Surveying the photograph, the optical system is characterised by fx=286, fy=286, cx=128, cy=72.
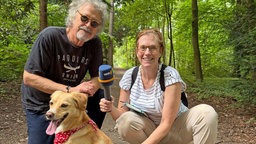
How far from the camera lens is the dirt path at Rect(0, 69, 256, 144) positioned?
208 inches

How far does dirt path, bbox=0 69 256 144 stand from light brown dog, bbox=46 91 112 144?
2431 mm

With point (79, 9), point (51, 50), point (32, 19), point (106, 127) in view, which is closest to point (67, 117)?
point (51, 50)

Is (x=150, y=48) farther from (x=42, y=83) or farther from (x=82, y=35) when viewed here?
(x=42, y=83)

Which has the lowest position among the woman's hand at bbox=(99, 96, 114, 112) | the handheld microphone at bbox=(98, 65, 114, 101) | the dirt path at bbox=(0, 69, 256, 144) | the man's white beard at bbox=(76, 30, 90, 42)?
the dirt path at bbox=(0, 69, 256, 144)

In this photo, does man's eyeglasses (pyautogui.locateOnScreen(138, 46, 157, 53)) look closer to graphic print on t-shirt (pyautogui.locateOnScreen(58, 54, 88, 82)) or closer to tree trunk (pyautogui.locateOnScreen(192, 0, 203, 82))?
graphic print on t-shirt (pyautogui.locateOnScreen(58, 54, 88, 82))

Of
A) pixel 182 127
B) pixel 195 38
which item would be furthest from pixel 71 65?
pixel 195 38

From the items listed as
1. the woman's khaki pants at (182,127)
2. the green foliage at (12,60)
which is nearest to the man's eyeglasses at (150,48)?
the woman's khaki pants at (182,127)

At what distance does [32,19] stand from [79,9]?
34.1ft

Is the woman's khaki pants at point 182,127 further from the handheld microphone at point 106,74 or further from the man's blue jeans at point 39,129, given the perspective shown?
the handheld microphone at point 106,74

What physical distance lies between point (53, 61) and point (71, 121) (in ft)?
2.64

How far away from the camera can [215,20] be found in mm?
13281

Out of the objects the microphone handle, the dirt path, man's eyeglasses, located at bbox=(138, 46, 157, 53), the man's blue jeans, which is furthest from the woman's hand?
the dirt path

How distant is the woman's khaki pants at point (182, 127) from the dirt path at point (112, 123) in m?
1.99

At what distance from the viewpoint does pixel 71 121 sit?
274cm
